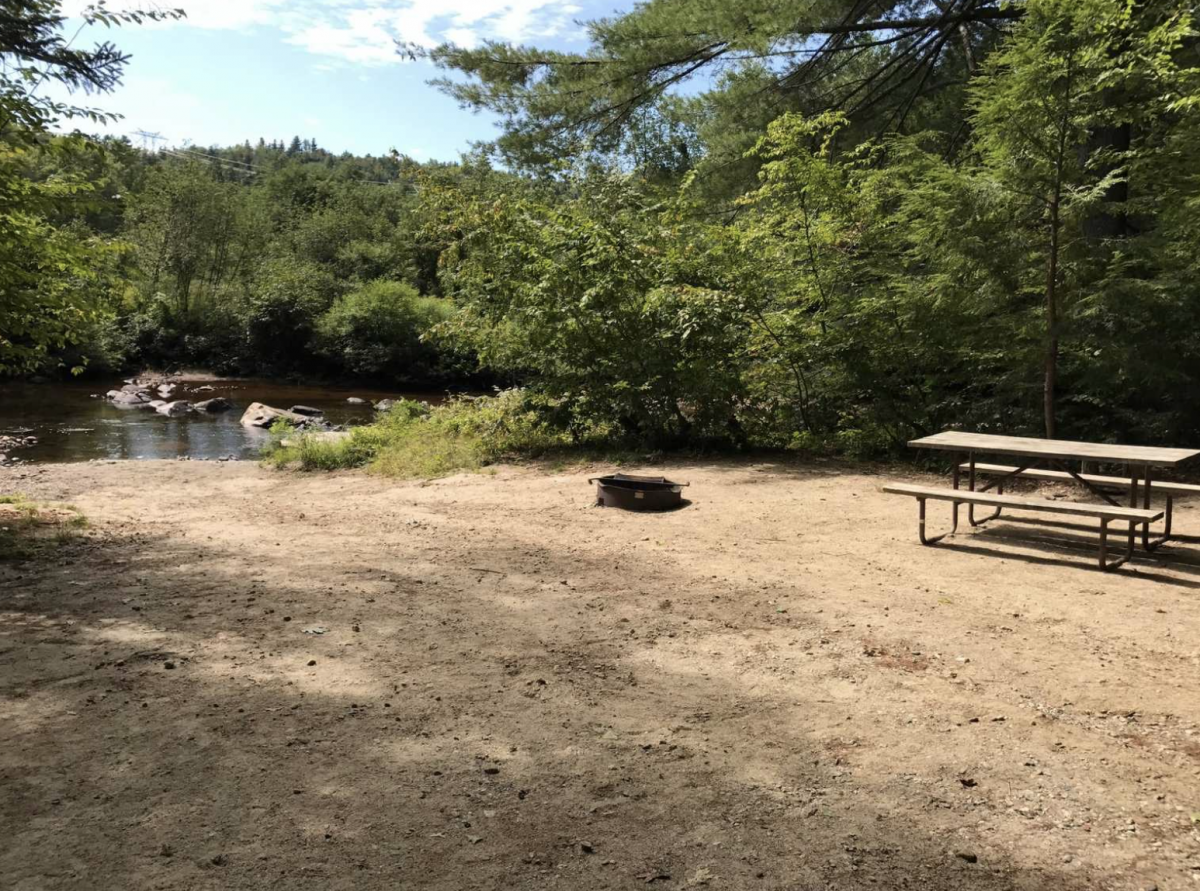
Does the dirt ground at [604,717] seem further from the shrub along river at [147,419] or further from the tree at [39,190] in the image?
the shrub along river at [147,419]

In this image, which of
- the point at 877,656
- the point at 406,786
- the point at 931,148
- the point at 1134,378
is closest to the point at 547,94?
the point at 931,148

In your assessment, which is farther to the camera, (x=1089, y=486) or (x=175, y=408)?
(x=175, y=408)

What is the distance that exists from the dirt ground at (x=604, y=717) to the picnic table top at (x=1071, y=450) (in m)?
0.72

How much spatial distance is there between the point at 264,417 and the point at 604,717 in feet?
60.8

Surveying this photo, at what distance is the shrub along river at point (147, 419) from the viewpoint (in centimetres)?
1598

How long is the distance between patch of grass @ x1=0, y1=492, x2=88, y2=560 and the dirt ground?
0.95 ft

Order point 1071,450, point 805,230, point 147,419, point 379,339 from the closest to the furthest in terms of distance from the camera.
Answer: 1. point 1071,450
2. point 805,230
3. point 147,419
4. point 379,339

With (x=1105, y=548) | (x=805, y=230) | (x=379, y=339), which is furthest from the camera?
(x=379, y=339)

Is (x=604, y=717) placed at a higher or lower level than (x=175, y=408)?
lower

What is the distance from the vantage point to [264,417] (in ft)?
66.0

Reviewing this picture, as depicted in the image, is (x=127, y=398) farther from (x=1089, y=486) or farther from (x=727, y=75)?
(x=1089, y=486)

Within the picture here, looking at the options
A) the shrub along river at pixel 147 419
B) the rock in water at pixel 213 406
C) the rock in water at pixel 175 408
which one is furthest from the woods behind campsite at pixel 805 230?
the rock in water at pixel 213 406

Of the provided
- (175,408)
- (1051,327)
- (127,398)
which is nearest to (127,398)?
(127,398)

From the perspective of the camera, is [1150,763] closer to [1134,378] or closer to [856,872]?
[856,872]
